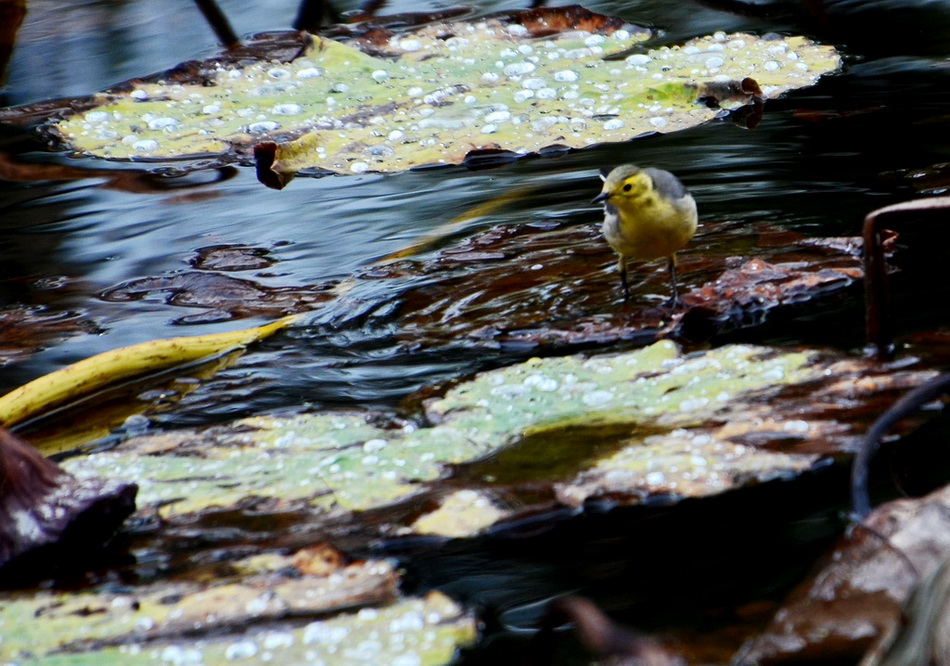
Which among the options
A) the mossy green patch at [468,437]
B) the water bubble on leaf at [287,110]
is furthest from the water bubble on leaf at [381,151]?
the mossy green patch at [468,437]

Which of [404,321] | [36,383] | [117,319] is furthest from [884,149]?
[36,383]

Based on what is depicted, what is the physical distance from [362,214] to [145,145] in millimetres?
1298

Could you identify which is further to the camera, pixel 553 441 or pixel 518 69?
pixel 518 69

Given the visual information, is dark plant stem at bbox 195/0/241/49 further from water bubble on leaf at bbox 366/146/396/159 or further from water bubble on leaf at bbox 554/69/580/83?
water bubble on leaf at bbox 366/146/396/159

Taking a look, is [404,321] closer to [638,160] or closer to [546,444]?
[546,444]

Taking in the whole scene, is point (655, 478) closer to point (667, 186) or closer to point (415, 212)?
point (667, 186)

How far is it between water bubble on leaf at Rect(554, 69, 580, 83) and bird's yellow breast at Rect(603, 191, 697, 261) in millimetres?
2207

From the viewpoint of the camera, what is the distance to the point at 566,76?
5.79m

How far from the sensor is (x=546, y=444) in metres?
2.34

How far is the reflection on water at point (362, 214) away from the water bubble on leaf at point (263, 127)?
0.23 meters

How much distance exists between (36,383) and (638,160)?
298 centimetres

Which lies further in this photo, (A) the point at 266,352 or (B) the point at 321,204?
(B) the point at 321,204

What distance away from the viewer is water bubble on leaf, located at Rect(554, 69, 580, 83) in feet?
18.9

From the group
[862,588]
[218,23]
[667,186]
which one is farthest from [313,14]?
[862,588]
